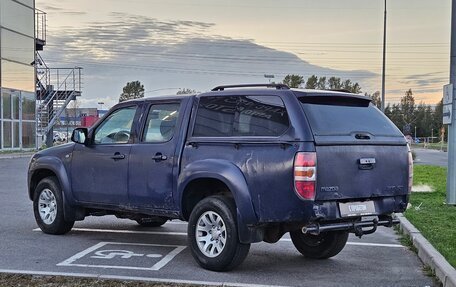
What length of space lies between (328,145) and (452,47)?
24.0 ft

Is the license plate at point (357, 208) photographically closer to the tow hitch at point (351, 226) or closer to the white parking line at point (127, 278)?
the tow hitch at point (351, 226)

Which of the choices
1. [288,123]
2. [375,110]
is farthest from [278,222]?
[375,110]

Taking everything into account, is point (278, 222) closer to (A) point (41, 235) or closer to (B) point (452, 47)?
(A) point (41, 235)

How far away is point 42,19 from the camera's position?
42.6m

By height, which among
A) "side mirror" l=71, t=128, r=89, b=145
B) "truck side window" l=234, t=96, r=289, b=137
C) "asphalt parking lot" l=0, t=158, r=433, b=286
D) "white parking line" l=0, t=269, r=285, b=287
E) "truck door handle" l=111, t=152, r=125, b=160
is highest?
"truck side window" l=234, t=96, r=289, b=137

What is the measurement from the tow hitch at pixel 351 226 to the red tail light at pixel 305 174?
377mm

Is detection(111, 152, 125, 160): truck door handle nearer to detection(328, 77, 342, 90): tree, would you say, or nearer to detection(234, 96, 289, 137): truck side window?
detection(234, 96, 289, 137): truck side window

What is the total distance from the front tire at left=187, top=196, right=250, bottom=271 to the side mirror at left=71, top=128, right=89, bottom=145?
2.33m

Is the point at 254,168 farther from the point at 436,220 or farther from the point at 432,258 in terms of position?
the point at 436,220

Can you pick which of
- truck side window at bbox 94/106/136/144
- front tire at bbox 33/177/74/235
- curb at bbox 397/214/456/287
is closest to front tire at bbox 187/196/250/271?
truck side window at bbox 94/106/136/144

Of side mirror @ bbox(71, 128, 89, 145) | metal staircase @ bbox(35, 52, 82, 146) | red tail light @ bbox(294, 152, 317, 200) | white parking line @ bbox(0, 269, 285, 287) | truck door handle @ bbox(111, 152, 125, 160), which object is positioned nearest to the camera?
red tail light @ bbox(294, 152, 317, 200)

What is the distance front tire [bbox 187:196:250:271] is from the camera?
21.0ft

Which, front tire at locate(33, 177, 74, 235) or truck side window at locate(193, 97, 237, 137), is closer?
truck side window at locate(193, 97, 237, 137)

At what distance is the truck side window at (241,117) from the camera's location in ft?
20.8
